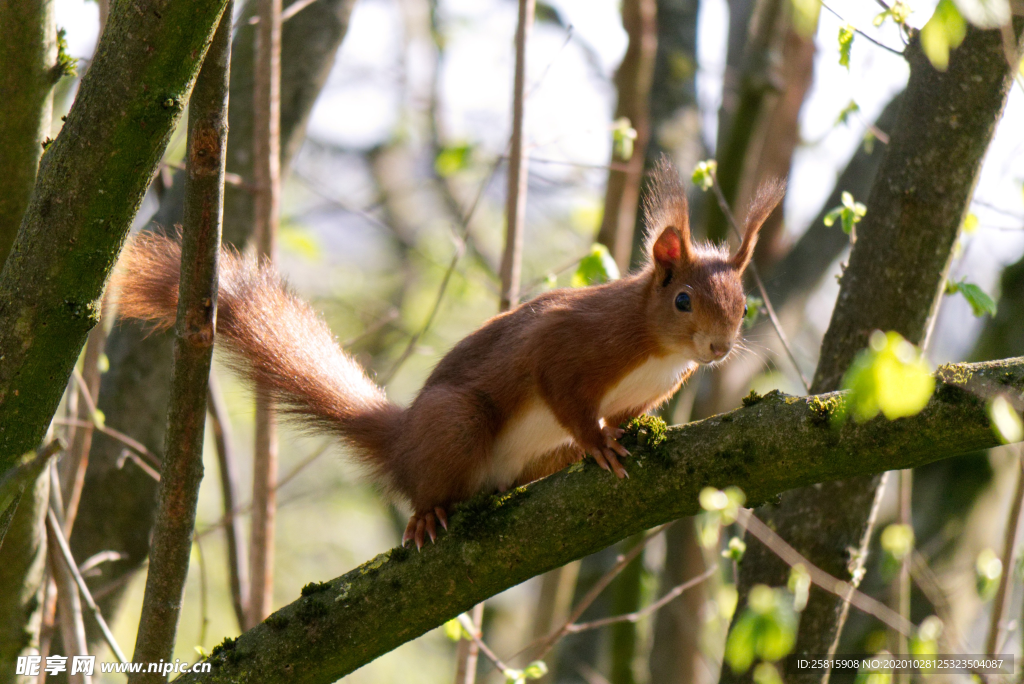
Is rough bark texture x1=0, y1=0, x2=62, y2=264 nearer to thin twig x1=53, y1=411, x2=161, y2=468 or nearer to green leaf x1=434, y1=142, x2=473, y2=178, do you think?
thin twig x1=53, y1=411, x2=161, y2=468

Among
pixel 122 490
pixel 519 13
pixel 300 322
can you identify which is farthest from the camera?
pixel 122 490

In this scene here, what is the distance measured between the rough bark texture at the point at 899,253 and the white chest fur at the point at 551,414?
0.59 metres

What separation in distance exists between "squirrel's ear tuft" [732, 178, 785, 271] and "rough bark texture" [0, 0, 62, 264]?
2.54 m

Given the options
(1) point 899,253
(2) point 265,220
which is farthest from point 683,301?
(2) point 265,220

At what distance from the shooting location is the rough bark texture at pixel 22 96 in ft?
9.02

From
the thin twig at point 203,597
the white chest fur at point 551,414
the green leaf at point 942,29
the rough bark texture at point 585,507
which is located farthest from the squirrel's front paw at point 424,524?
the green leaf at point 942,29

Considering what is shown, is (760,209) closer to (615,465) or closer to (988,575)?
(615,465)

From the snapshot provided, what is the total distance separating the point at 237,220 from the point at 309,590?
2.60 metres

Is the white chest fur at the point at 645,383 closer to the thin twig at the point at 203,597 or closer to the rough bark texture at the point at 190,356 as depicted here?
the rough bark texture at the point at 190,356

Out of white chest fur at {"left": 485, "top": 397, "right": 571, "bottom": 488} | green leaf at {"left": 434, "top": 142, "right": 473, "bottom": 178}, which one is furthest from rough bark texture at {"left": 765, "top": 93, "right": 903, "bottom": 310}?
white chest fur at {"left": 485, "top": 397, "right": 571, "bottom": 488}

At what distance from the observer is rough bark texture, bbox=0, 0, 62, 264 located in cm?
275

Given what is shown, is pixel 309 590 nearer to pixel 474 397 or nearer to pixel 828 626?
pixel 474 397

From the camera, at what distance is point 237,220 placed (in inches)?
186

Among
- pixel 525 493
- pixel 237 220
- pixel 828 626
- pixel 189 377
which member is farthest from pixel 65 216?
pixel 828 626
